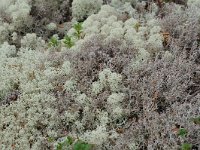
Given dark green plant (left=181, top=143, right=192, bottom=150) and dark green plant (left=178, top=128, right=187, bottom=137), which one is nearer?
dark green plant (left=181, top=143, right=192, bottom=150)

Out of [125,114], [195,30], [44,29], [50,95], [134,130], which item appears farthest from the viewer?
[44,29]

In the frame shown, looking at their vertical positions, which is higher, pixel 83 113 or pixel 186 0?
pixel 186 0

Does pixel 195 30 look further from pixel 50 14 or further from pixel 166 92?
pixel 50 14

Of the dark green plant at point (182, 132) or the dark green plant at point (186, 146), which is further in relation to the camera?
the dark green plant at point (182, 132)

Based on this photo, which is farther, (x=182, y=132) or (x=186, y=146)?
(x=182, y=132)

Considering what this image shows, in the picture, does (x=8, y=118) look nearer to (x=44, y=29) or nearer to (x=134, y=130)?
(x=134, y=130)

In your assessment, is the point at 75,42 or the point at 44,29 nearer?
the point at 75,42

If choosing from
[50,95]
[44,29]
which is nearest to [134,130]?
[50,95]

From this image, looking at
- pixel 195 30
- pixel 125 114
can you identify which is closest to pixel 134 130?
pixel 125 114

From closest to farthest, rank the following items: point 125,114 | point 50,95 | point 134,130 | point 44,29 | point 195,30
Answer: point 134,130 → point 125,114 → point 50,95 → point 195,30 → point 44,29

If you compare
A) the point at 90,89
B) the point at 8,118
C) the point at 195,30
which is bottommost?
the point at 8,118
